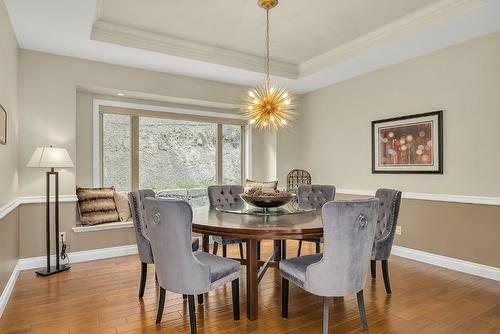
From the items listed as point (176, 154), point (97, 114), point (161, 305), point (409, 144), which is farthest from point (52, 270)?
point (409, 144)

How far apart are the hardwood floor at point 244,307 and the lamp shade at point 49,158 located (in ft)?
3.90

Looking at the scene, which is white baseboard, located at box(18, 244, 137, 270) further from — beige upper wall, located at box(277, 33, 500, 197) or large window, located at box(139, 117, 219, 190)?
beige upper wall, located at box(277, 33, 500, 197)

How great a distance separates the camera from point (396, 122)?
4309 millimetres

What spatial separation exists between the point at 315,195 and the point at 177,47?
245 centimetres

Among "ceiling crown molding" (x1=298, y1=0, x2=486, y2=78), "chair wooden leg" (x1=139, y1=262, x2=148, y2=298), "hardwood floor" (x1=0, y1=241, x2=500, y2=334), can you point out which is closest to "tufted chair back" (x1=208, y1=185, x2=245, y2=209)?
"hardwood floor" (x1=0, y1=241, x2=500, y2=334)

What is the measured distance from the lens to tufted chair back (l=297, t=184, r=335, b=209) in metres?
3.76

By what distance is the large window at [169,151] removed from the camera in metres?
4.78

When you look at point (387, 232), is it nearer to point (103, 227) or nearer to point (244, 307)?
point (244, 307)

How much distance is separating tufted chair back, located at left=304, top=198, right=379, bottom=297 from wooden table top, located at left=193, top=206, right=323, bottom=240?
210 millimetres

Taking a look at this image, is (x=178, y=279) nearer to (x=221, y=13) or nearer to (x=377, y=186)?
(x=221, y=13)

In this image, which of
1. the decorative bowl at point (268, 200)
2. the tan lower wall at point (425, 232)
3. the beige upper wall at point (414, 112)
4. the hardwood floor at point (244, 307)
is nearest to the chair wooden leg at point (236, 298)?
the hardwood floor at point (244, 307)

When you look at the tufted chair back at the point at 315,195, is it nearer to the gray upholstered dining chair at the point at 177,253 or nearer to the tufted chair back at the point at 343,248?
the tufted chair back at the point at 343,248

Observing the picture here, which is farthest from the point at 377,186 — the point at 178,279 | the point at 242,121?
the point at 178,279

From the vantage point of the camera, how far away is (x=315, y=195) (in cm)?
384
